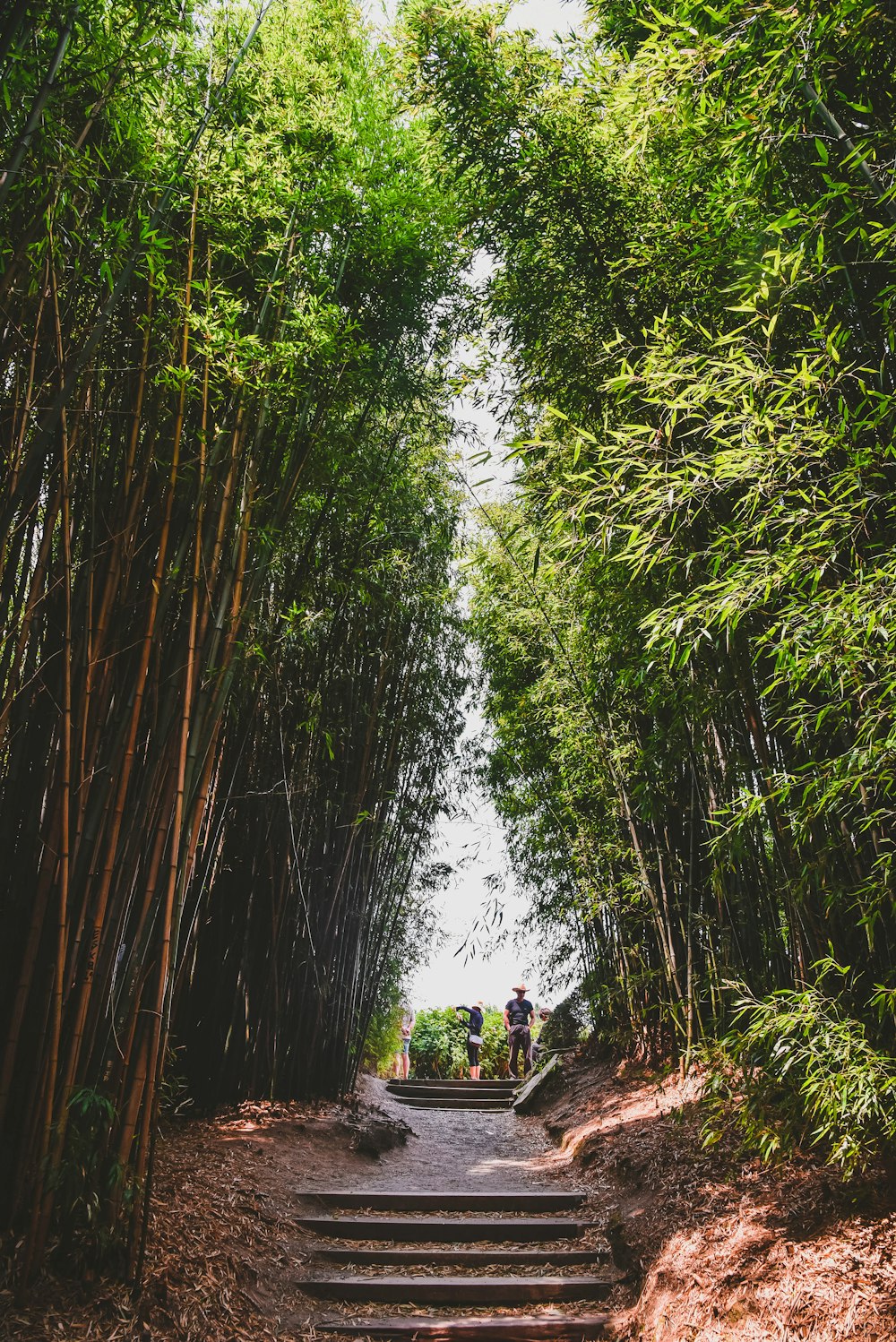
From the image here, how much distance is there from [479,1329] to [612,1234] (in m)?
0.67

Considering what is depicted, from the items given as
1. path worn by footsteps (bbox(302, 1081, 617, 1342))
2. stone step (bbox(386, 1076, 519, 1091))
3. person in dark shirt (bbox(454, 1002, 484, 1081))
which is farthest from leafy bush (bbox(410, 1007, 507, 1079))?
path worn by footsteps (bbox(302, 1081, 617, 1342))

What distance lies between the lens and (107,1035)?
1.91 metres

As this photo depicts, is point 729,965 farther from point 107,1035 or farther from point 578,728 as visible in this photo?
point 107,1035

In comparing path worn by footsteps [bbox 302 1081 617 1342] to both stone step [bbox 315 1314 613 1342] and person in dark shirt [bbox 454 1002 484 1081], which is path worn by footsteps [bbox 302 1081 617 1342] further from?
person in dark shirt [bbox 454 1002 484 1081]

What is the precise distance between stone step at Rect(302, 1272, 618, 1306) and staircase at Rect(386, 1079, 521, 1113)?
164 inches

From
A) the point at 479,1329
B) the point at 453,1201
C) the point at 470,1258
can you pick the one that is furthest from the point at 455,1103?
the point at 479,1329

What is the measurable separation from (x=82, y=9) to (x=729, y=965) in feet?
11.2

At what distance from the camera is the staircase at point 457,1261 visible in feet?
7.65

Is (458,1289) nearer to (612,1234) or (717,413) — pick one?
(612,1234)

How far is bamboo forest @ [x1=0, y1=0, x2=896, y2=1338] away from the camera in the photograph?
1.76 m

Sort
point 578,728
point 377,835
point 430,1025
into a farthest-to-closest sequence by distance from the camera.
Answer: point 430,1025 → point 377,835 → point 578,728

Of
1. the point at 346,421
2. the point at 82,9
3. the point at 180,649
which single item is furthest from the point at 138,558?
the point at 346,421

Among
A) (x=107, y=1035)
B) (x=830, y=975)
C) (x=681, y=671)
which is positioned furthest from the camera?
(x=681, y=671)

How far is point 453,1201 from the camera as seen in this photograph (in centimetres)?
324
